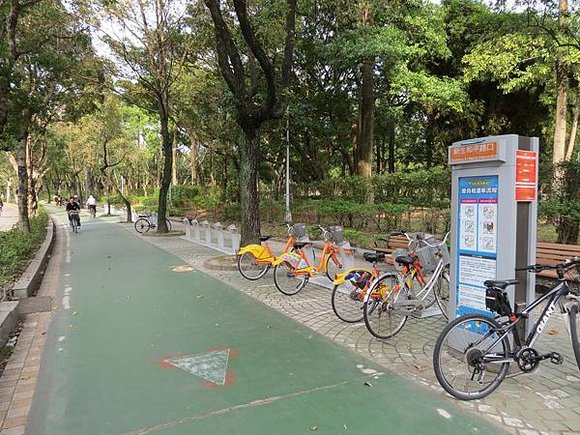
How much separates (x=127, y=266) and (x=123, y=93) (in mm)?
11432

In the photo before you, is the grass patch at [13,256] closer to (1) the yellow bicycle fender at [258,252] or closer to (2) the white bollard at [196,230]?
(1) the yellow bicycle fender at [258,252]

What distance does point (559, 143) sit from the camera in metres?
13.1

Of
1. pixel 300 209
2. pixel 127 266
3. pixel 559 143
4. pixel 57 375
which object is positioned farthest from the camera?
pixel 300 209

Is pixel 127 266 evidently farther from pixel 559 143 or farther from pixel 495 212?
pixel 559 143

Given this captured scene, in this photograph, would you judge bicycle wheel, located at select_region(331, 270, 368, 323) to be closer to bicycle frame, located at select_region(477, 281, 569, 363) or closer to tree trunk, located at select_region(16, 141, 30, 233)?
bicycle frame, located at select_region(477, 281, 569, 363)

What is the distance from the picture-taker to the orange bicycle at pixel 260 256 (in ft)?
24.9

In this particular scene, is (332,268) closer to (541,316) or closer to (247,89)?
(247,89)

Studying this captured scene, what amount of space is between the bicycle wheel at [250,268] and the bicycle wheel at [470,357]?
15.9ft

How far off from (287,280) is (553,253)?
4.10 meters

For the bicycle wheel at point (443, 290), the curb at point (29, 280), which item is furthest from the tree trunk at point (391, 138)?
the bicycle wheel at point (443, 290)

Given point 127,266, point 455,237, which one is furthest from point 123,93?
point 455,237

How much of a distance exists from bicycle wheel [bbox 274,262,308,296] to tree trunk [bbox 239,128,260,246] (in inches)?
74.3

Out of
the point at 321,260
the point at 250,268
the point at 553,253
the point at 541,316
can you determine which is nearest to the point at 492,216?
the point at 541,316

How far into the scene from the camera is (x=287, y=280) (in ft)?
25.0
